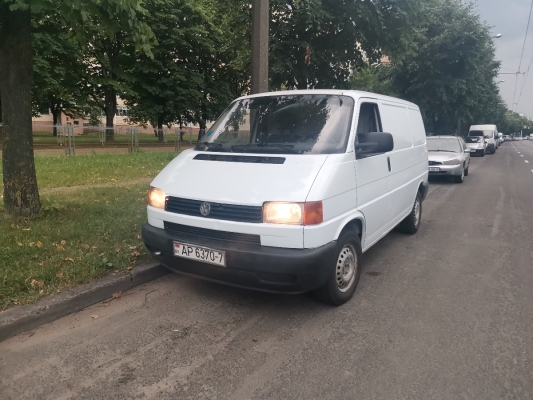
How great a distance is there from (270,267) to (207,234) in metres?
0.68

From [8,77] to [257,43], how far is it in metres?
4.09

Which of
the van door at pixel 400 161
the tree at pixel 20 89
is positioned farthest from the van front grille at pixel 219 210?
the tree at pixel 20 89

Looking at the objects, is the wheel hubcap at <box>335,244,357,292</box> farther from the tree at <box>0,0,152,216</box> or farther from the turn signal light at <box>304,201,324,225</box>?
the tree at <box>0,0,152,216</box>

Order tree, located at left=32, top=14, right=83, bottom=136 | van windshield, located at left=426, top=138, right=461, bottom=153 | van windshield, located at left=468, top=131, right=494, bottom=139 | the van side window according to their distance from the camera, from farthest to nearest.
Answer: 1. van windshield, located at left=468, top=131, right=494, bottom=139
2. tree, located at left=32, top=14, right=83, bottom=136
3. van windshield, located at left=426, top=138, right=461, bottom=153
4. the van side window

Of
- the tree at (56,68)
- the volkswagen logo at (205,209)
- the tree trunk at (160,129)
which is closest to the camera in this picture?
the volkswagen logo at (205,209)

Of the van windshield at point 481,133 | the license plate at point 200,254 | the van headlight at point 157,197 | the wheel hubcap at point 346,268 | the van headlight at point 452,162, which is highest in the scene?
the van windshield at point 481,133

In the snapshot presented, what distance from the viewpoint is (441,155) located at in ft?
46.3

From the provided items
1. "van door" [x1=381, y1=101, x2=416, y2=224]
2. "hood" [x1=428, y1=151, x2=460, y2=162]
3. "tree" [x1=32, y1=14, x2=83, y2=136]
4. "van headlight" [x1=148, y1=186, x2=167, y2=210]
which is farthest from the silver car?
"tree" [x1=32, y1=14, x2=83, y2=136]

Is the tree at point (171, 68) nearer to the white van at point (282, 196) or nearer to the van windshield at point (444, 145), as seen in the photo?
the van windshield at point (444, 145)

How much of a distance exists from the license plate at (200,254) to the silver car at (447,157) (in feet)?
38.3

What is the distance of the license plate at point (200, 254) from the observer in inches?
142

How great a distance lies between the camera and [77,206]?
23.3ft

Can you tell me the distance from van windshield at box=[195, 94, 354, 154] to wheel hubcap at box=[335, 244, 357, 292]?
37.8 inches

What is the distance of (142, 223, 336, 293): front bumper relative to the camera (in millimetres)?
3418
